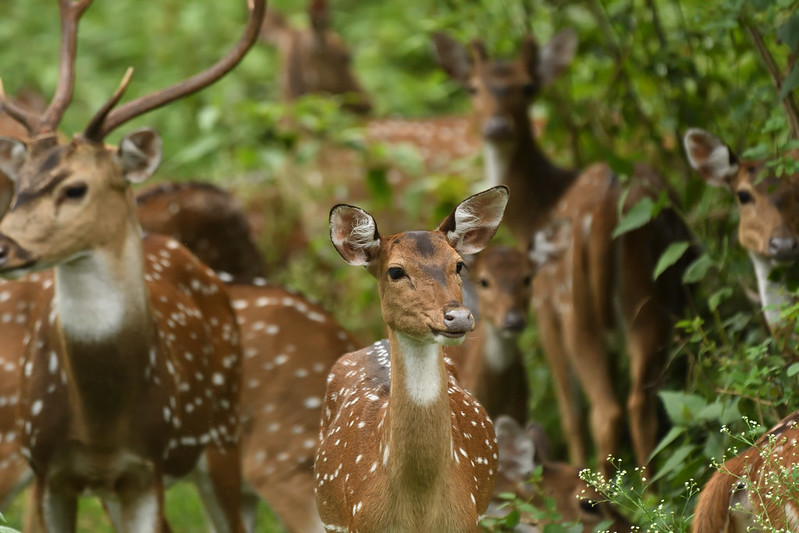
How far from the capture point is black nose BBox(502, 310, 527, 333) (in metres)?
6.03

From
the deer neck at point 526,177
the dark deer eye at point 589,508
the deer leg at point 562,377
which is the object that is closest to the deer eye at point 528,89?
the deer neck at point 526,177

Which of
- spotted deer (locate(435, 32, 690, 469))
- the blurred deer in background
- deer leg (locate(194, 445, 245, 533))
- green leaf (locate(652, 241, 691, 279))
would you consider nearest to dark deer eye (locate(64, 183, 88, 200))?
deer leg (locate(194, 445, 245, 533))

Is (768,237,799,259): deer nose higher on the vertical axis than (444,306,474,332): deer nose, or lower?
lower

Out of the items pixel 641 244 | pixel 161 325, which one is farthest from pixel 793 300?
pixel 161 325

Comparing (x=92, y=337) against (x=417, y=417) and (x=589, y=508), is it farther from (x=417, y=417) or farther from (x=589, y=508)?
(x=589, y=508)

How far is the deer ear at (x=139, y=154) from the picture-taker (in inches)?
193

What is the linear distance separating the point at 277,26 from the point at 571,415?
6161 mm

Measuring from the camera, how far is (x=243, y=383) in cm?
596

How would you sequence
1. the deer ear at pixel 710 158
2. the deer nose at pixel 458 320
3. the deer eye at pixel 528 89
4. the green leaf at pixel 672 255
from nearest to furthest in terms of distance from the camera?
the deer nose at pixel 458 320, the green leaf at pixel 672 255, the deer ear at pixel 710 158, the deer eye at pixel 528 89

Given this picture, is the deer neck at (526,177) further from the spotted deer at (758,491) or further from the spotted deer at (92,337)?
the spotted deer at (758,491)

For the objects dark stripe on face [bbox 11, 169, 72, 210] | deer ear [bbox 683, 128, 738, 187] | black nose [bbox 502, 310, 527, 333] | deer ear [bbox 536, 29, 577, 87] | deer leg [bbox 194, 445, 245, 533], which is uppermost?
dark stripe on face [bbox 11, 169, 72, 210]

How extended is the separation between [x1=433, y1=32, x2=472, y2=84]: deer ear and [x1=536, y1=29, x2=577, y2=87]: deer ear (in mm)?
447

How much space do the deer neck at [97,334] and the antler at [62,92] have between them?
0.54 meters

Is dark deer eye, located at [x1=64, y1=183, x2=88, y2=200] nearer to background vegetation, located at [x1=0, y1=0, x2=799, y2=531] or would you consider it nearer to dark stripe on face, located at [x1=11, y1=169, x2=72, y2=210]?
dark stripe on face, located at [x1=11, y1=169, x2=72, y2=210]
